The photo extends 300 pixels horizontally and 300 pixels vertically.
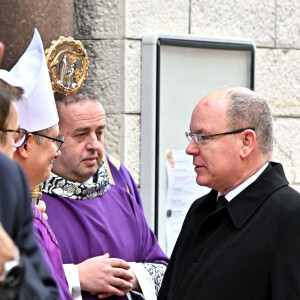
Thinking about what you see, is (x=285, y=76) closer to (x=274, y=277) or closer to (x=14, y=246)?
(x=274, y=277)

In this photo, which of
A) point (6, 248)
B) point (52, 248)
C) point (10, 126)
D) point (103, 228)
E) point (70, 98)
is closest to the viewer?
point (6, 248)

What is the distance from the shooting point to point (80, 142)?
13.4 feet

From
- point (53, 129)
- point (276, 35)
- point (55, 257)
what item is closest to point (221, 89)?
point (53, 129)

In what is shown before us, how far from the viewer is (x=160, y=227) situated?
569cm

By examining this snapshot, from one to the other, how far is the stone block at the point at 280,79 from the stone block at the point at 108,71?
1132 millimetres

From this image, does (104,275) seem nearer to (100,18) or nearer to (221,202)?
(221,202)

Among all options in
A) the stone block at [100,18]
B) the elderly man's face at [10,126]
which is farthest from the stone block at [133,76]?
the elderly man's face at [10,126]

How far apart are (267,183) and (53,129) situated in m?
0.84

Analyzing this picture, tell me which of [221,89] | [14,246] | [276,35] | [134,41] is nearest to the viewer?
[14,246]

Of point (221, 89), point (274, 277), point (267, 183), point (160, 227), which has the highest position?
point (221, 89)

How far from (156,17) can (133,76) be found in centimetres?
43

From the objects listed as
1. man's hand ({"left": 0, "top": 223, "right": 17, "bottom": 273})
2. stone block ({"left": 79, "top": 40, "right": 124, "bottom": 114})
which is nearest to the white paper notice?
stone block ({"left": 79, "top": 40, "right": 124, "bottom": 114})

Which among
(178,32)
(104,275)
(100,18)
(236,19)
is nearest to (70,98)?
(104,275)

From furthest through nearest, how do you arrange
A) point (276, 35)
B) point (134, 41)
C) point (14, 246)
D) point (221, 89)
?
point (276, 35), point (134, 41), point (221, 89), point (14, 246)
